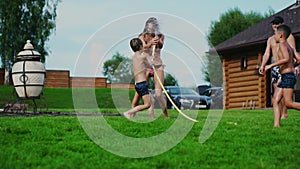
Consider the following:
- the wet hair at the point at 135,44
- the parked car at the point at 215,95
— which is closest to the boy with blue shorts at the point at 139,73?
the wet hair at the point at 135,44

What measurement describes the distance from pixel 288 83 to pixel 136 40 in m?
2.67

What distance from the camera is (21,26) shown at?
42.5 m

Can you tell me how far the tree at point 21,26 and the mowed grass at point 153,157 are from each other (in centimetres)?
3504

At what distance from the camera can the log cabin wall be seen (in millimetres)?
24672

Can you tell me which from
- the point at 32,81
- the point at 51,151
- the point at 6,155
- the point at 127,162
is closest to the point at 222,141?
the point at 127,162

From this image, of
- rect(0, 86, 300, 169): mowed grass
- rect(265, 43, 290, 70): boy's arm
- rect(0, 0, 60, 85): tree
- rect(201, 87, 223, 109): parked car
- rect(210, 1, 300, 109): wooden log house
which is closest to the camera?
rect(0, 86, 300, 169): mowed grass

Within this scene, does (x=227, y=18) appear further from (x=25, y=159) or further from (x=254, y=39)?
(x=25, y=159)

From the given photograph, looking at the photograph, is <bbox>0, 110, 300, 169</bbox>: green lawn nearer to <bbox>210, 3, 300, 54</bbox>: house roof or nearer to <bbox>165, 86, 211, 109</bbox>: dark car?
<bbox>165, 86, 211, 109</bbox>: dark car

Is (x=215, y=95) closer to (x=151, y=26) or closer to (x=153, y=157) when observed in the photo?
(x=151, y=26)

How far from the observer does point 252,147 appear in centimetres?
627

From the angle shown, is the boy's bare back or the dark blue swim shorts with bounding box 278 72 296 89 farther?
the boy's bare back

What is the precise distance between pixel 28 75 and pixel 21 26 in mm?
31508

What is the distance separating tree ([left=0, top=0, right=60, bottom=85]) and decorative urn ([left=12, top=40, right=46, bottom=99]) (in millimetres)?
30004

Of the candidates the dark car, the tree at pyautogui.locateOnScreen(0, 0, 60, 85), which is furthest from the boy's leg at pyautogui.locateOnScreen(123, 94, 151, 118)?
the tree at pyautogui.locateOnScreen(0, 0, 60, 85)
